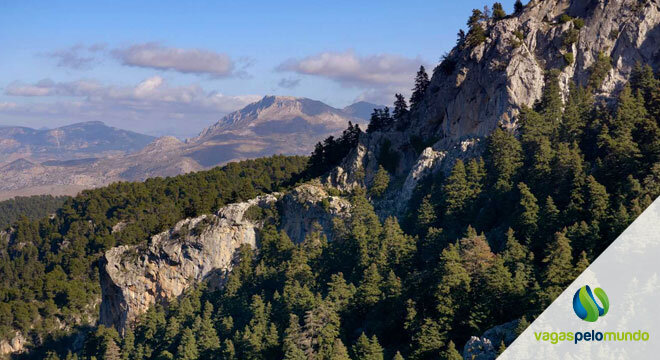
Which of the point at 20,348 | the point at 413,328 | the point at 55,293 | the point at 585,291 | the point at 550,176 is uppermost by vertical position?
the point at 550,176

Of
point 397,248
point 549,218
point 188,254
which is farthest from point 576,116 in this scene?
point 188,254

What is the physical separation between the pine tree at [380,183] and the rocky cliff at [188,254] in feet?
21.5

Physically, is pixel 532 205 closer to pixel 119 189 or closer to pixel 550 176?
pixel 550 176

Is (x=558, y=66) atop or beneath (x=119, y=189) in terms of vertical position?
atop

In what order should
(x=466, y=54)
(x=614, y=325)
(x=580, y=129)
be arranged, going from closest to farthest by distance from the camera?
(x=614, y=325), (x=580, y=129), (x=466, y=54)

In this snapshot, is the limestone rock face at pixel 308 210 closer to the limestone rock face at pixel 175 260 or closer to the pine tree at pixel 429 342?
the limestone rock face at pixel 175 260

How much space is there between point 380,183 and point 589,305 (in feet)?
143

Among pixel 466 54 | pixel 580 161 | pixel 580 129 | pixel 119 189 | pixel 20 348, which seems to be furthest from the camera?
pixel 119 189

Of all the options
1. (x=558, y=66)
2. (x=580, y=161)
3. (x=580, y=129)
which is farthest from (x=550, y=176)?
(x=558, y=66)

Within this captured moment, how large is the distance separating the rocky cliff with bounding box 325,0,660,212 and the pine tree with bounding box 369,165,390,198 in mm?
1152

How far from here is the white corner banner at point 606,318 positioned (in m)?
34.7

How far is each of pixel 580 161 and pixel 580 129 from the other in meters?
8.97

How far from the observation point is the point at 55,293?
106375 millimetres

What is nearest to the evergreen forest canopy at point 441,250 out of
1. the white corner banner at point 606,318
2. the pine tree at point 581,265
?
the pine tree at point 581,265
